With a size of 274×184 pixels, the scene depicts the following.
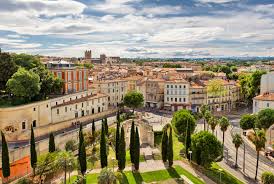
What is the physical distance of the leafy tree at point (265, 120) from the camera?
59.3 meters

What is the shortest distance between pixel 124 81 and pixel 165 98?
1207cm

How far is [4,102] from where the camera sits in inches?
2341

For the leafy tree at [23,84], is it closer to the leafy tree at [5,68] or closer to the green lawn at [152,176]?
the leafy tree at [5,68]

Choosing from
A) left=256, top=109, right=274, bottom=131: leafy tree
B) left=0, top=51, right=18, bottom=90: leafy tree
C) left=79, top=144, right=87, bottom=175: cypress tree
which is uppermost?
left=0, top=51, right=18, bottom=90: leafy tree

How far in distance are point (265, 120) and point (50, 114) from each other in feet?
122

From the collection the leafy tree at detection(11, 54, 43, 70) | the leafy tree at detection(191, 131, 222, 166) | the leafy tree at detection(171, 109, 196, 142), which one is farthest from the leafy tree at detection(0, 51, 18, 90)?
the leafy tree at detection(191, 131, 222, 166)

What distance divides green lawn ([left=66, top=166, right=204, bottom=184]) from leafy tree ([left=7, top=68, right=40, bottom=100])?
21.2 m

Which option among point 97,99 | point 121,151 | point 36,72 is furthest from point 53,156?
point 97,99

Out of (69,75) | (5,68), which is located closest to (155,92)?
(69,75)

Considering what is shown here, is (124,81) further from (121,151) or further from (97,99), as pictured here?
(121,151)

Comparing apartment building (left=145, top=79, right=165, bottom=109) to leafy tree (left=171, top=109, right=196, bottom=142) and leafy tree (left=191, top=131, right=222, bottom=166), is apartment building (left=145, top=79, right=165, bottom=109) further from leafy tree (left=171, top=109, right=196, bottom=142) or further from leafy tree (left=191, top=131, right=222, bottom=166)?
leafy tree (left=191, top=131, right=222, bottom=166)

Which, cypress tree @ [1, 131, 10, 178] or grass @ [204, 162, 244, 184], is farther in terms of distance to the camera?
grass @ [204, 162, 244, 184]

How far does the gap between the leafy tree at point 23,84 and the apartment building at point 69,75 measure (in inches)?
472

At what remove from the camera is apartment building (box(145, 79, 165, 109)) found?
94.6 m
